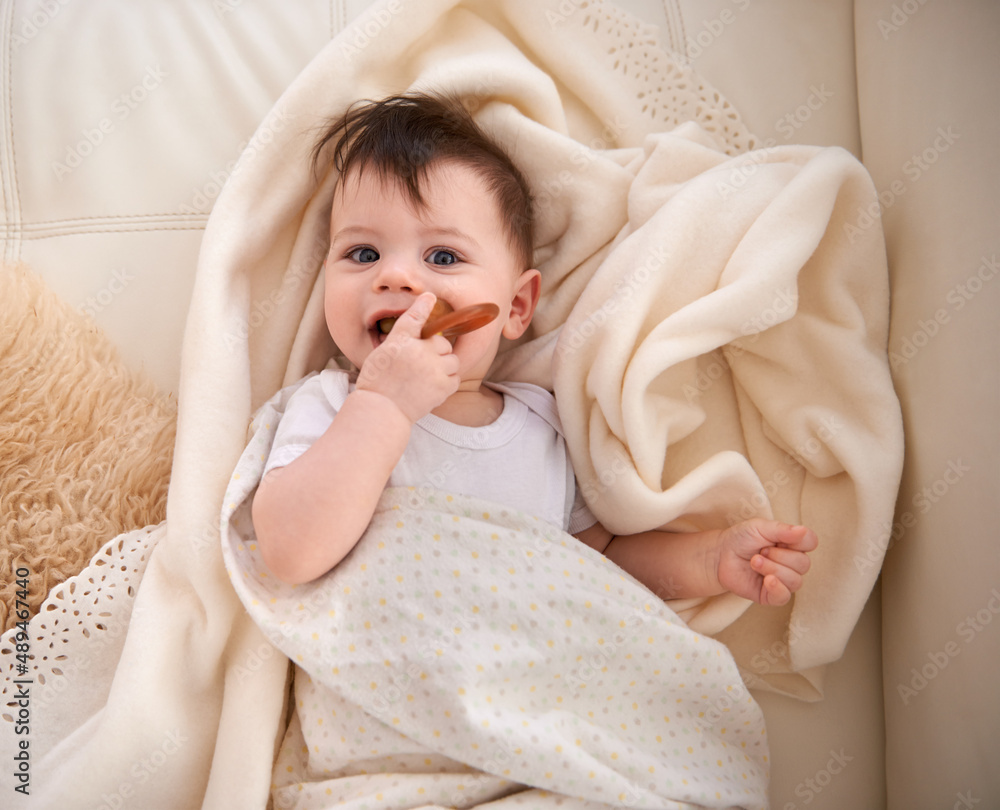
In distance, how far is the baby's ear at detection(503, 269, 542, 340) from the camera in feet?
3.53

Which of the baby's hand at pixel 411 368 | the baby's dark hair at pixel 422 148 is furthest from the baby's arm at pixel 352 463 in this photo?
the baby's dark hair at pixel 422 148

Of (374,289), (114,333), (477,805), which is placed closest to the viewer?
(477,805)

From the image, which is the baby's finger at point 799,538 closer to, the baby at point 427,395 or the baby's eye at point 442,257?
the baby at point 427,395

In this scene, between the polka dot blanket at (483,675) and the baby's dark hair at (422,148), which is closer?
the polka dot blanket at (483,675)

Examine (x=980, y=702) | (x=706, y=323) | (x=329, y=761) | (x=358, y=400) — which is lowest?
(x=329, y=761)

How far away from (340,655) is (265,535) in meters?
0.15

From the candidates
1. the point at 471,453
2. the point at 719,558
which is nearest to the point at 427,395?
the point at 471,453

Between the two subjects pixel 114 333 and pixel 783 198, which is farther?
pixel 114 333

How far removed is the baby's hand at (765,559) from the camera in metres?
0.92

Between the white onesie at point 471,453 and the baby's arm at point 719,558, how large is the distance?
98 millimetres

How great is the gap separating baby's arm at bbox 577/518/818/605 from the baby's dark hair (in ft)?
1.41

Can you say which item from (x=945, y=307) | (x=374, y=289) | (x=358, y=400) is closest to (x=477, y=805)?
(x=358, y=400)

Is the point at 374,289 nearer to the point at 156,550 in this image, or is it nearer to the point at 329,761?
the point at 156,550

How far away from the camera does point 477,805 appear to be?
81cm
